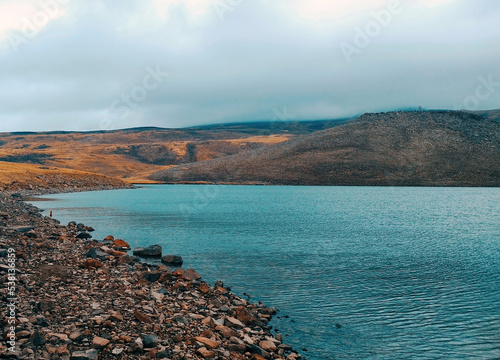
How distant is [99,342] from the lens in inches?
389

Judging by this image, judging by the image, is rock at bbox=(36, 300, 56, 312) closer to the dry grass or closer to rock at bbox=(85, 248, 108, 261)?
rock at bbox=(85, 248, 108, 261)

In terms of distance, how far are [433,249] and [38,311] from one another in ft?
85.3

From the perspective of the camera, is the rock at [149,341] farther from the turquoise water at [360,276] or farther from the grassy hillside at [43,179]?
the grassy hillside at [43,179]

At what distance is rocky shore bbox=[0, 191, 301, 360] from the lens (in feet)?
32.1

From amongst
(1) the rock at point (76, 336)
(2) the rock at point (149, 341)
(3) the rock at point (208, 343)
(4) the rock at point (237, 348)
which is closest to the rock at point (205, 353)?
(3) the rock at point (208, 343)

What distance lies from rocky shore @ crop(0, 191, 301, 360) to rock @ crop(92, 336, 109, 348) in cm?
2

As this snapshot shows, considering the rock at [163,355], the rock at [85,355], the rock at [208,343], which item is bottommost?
the rock at [208,343]

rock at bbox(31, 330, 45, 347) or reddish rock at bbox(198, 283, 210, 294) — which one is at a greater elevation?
rock at bbox(31, 330, 45, 347)

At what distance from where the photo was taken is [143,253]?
2508 centimetres

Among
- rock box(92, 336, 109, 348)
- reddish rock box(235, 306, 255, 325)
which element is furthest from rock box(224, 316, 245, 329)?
rock box(92, 336, 109, 348)

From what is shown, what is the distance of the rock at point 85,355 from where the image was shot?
9.00 metres

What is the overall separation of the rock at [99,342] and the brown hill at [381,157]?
154 meters

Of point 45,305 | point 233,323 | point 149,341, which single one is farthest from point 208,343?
point 45,305

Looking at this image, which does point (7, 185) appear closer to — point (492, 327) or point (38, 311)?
point (38, 311)
